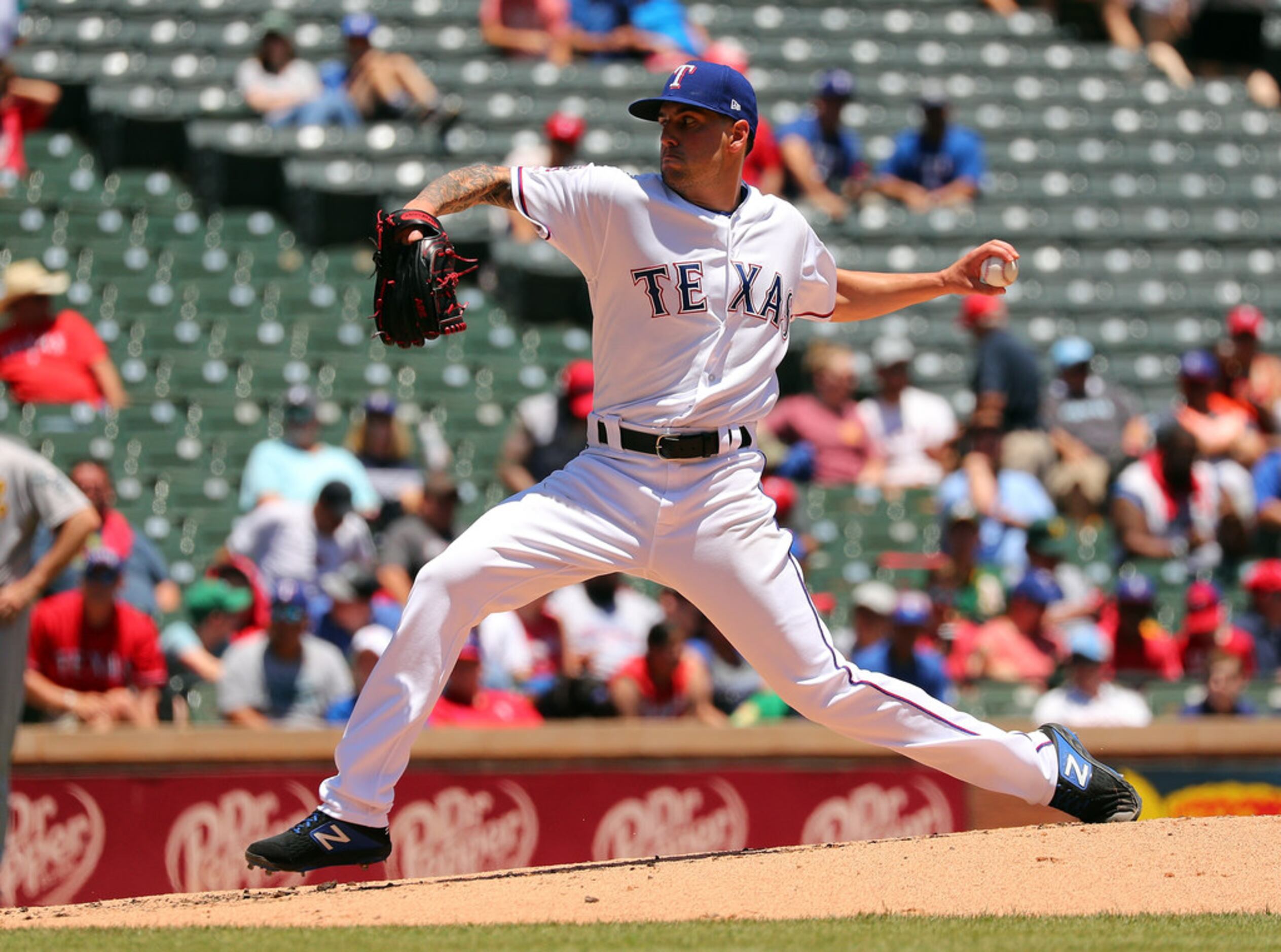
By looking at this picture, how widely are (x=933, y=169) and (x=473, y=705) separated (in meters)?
6.32

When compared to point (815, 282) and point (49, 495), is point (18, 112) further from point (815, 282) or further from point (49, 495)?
point (815, 282)

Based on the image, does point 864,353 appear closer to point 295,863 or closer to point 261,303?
point 261,303

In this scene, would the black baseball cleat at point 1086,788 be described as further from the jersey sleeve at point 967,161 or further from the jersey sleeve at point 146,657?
the jersey sleeve at point 967,161

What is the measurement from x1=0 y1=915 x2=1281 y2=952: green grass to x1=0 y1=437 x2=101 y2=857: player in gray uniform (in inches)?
64.3

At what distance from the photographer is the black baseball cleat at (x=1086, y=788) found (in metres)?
4.77

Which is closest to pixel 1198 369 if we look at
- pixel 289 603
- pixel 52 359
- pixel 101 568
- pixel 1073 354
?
pixel 1073 354

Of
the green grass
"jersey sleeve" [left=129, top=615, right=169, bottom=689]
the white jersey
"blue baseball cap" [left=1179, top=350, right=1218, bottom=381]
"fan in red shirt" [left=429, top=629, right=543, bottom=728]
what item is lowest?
"fan in red shirt" [left=429, top=629, right=543, bottom=728]

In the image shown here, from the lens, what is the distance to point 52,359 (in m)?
8.91

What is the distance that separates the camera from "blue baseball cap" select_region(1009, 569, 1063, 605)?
8008mm

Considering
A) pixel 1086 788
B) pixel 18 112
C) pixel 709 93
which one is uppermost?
pixel 18 112

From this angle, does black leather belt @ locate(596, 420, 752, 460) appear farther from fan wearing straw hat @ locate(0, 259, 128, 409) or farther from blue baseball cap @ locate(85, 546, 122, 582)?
fan wearing straw hat @ locate(0, 259, 128, 409)

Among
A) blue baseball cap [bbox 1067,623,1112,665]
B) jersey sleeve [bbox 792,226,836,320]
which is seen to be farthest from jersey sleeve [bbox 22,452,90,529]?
blue baseball cap [bbox 1067,623,1112,665]

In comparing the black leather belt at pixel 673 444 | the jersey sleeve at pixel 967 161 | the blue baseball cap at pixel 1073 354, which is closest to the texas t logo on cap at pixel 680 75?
the black leather belt at pixel 673 444

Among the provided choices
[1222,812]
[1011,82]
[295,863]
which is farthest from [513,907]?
[1011,82]
